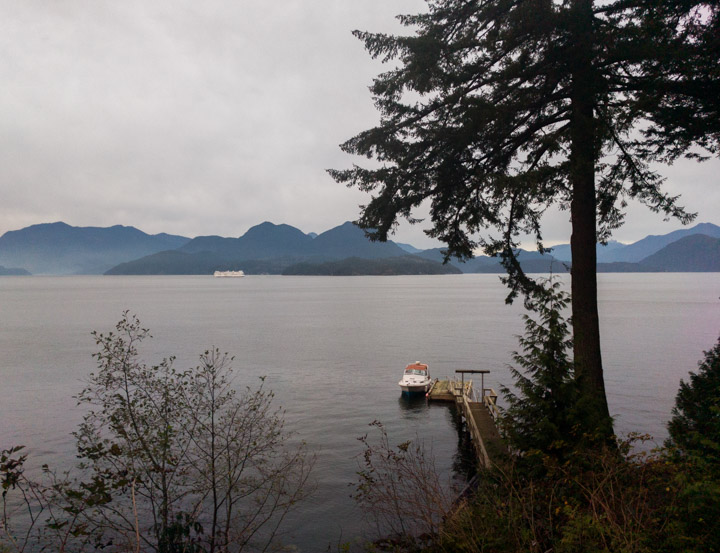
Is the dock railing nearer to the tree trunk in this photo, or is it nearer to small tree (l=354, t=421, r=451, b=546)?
small tree (l=354, t=421, r=451, b=546)

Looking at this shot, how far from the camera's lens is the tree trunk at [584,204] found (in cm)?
1102

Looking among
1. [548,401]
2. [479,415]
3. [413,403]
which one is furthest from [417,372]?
[548,401]

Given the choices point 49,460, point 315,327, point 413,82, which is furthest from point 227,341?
point 413,82

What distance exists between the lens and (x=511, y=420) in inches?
365

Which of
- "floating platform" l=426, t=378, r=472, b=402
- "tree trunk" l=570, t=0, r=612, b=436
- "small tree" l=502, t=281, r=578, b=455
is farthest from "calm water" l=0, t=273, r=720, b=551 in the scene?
"small tree" l=502, t=281, r=578, b=455

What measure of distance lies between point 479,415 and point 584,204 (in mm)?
14278

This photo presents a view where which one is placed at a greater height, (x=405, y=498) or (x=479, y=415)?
(x=405, y=498)

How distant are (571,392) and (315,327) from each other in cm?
6912

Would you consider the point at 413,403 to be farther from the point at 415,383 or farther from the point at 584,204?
the point at 584,204

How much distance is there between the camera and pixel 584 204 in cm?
1232

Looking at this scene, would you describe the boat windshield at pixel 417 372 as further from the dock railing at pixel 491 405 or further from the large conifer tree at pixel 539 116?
the large conifer tree at pixel 539 116

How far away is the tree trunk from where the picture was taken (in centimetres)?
1102

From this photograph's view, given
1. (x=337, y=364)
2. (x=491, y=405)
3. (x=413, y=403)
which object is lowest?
(x=413, y=403)

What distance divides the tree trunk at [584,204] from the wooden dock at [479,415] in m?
2.63
